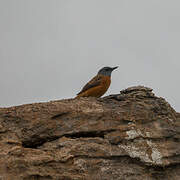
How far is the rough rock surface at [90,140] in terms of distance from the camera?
399 inches

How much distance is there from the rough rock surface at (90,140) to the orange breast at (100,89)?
2773mm

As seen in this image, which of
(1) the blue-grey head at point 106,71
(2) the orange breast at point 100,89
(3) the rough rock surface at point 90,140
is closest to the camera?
(3) the rough rock surface at point 90,140

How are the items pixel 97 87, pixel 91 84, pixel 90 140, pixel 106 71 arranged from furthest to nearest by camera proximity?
pixel 106 71 → pixel 97 87 → pixel 91 84 → pixel 90 140

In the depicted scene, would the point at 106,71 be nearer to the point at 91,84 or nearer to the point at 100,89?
the point at 100,89

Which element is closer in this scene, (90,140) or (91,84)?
(90,140)

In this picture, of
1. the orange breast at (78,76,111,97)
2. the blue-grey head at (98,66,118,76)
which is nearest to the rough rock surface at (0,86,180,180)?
the orange breast at (78,76,111,97)

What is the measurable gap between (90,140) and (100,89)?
460cm

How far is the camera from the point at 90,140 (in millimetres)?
10953

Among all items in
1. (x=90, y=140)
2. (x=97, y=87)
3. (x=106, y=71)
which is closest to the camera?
(x=90, y=140)

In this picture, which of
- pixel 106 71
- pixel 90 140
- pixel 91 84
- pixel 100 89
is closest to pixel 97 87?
pixel 100 89

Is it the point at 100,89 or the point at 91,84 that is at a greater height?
the point at 91,84

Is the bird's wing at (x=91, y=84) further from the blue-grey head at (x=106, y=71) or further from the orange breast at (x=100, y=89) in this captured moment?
the blue-grey head at (x=106, y=71)

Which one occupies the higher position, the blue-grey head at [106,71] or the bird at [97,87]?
the blue-grey head at [106,71]

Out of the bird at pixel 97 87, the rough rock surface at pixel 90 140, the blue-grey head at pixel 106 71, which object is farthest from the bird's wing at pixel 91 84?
the rough rock surface at pixel 90 140
